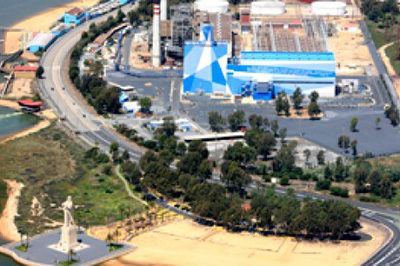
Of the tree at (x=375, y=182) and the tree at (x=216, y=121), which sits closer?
the tree at (x=375, y=182)

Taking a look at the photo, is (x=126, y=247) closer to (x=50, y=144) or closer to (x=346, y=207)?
(x=346, y=207)

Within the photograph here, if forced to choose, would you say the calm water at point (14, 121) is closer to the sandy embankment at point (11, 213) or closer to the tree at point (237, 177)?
the sandy embankment at point (11, 213)

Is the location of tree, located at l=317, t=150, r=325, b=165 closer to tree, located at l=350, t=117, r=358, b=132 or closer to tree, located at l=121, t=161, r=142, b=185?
tree, located at l=350, t=117, r=358, b=132

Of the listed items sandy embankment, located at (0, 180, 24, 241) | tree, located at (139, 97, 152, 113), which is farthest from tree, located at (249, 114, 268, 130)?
sandy embankment, located at (0, 180, 24, 241)

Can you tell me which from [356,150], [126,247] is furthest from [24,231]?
[356,150]

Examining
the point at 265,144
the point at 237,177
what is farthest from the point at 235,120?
the point at 237,177

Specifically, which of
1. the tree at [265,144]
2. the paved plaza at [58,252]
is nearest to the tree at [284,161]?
the tree at [265,144]
